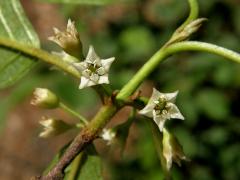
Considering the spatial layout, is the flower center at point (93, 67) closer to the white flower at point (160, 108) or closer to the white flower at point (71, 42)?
the white flower at point (71, 42)

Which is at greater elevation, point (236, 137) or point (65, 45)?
point (65, 45)

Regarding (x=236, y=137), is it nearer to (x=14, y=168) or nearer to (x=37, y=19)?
(x=14, y=168)

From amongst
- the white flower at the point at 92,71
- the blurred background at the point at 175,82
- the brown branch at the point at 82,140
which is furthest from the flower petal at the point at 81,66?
the blurred background at the point at 175,82

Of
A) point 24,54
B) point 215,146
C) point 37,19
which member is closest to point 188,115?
point 215,146

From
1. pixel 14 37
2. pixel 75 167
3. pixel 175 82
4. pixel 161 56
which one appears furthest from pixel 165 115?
pixel 175 82

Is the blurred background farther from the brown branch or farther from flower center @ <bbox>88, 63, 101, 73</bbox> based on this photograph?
the brown branch

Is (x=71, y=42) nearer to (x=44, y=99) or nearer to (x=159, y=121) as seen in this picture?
(x=44, y=99)

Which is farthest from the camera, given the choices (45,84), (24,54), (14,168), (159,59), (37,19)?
(37,19)
